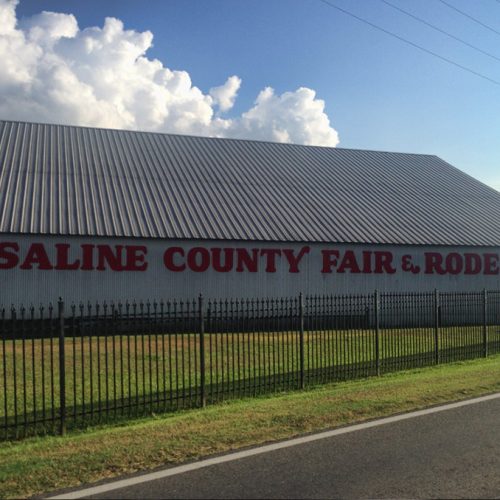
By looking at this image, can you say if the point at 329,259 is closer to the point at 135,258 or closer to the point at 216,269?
the point at 216,269

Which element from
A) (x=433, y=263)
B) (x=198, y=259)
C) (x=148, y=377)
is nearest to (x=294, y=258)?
(x=198, y=259)

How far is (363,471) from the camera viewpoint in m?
5.45

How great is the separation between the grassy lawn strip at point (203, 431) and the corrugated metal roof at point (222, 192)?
16406mm

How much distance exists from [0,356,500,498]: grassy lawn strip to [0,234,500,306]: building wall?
15120 mm

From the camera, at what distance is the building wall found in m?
23.4

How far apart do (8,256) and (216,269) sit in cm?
873

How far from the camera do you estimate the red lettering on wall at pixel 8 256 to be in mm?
22969

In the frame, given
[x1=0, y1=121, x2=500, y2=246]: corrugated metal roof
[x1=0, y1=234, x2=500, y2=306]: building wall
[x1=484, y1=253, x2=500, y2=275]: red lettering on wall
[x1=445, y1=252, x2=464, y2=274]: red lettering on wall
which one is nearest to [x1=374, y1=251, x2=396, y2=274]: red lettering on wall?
[x1=0, y1=234, x2=500, y2=306]: building wall

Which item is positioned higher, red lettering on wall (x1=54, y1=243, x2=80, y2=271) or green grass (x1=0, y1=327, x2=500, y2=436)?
red lettering on wall (x1=54, y1=243, x2=80, y2=271)

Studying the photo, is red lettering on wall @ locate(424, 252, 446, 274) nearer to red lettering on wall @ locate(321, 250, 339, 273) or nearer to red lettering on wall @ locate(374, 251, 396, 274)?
red lettering on wall @ locate(374, 251, 396, 274)

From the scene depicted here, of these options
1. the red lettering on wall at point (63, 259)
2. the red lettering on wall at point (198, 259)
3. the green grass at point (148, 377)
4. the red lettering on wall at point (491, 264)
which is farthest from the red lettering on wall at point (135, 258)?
the red lettering on wall at point (491, 264)

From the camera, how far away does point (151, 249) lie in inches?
984

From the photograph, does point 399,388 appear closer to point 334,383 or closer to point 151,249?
point 334,383

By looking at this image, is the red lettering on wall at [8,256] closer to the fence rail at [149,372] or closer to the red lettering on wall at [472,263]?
the fence rail at [149,372]
